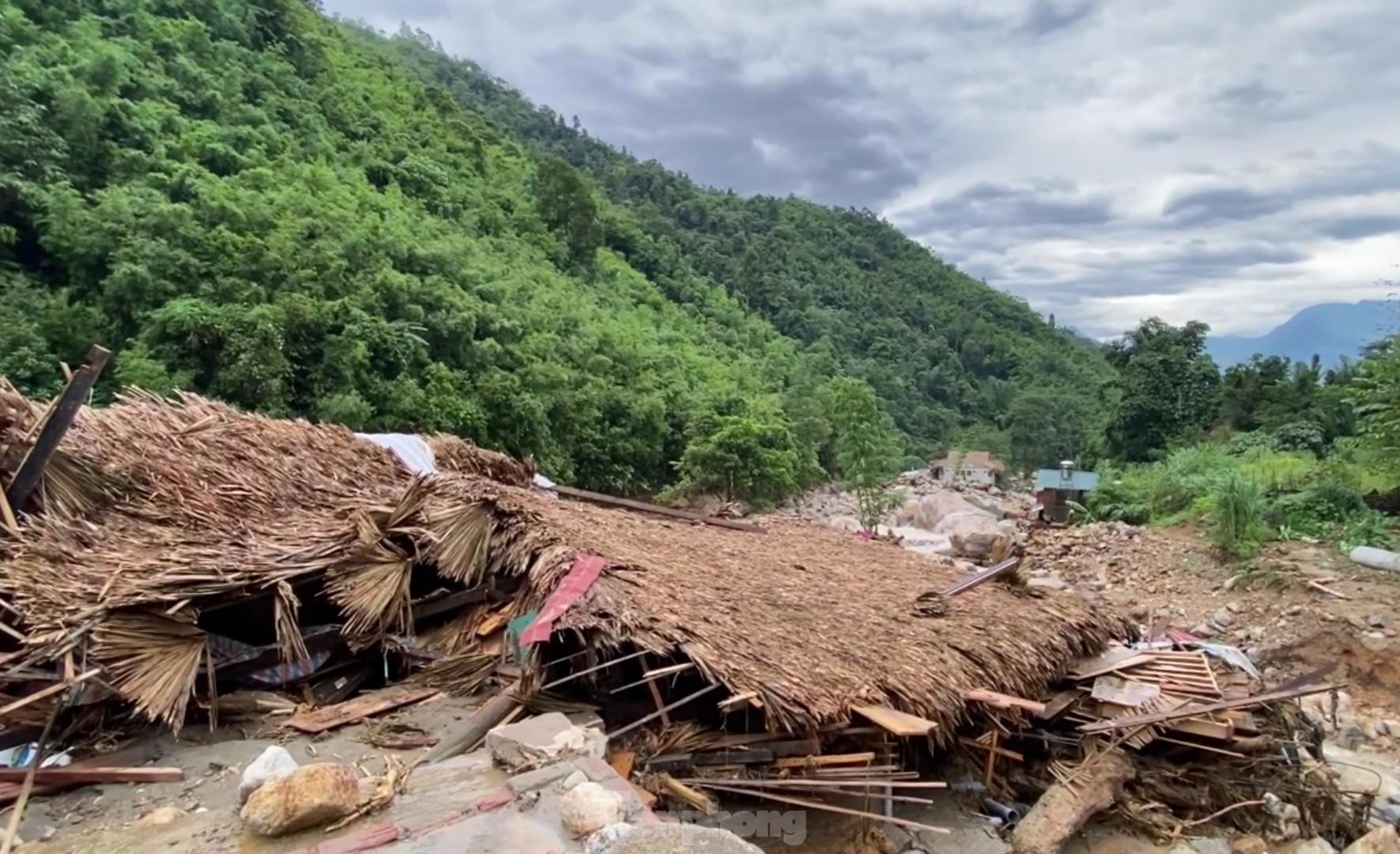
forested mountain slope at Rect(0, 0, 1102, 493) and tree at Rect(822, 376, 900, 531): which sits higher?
forested mountain slope at Rect(0, 0, 1102, 493)

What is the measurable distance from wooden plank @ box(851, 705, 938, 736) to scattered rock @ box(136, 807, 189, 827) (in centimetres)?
313

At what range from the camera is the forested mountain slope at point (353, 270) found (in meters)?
15.8

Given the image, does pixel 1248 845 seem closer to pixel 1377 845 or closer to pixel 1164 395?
pixel 1377 845

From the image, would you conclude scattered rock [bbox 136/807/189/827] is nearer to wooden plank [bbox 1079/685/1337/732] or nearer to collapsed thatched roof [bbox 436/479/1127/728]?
collapsed thatched roof [bbox 436/479/1127/728]

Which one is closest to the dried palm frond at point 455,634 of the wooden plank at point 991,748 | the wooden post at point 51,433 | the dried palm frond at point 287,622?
the dried palm frond at point 287,622

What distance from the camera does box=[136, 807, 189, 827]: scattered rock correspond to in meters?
3.11

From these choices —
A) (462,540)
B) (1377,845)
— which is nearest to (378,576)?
(462,540)

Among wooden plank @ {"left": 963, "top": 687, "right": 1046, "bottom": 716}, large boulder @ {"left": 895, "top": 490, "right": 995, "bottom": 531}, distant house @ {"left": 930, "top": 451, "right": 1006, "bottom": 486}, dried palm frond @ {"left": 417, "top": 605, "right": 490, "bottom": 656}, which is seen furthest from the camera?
distant house @ {"left": 930, "top": 451, "right": 1006, "bottom": 486}

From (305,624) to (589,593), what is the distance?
197 cm

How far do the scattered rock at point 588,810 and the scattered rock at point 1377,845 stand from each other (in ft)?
19.3

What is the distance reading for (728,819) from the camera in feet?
13.4

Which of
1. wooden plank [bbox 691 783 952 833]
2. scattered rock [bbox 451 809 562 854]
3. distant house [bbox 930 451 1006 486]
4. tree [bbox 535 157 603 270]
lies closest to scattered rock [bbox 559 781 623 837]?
scattered rock [bbox 451 809 562 854]

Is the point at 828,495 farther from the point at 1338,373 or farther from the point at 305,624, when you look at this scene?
the point at 305,624

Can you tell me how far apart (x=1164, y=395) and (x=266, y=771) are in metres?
28.4
